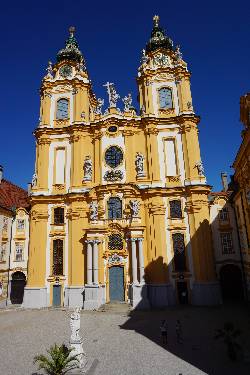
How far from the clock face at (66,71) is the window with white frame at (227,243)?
90.8 feet

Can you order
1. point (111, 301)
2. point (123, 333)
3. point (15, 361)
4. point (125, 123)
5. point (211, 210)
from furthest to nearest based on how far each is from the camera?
point (125, 123) → point (211, 210) → point (111, 301) → point (123, 333) → point (15, 361)

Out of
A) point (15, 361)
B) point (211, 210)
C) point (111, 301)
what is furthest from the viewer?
point (211, 210)

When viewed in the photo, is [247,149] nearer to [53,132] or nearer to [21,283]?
[53,132]

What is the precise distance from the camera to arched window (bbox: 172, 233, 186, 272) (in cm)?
3184

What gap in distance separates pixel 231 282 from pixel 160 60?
1102 inches

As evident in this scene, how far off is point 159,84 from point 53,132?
46.5 feet

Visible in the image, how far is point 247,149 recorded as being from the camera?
843 inches

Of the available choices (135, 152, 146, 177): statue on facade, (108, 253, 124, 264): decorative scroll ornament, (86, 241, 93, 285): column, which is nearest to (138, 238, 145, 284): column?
(108, 253, 124, 264): decorative scroll ornament

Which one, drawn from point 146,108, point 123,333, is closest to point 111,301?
point 123,333

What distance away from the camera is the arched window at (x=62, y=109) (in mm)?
39200

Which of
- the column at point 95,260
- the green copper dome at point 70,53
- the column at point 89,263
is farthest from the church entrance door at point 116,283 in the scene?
the green copper dome at point 70,53

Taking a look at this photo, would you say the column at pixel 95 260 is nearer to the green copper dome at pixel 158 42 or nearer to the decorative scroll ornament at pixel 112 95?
the decorative scroll ornament at pixel 112 95

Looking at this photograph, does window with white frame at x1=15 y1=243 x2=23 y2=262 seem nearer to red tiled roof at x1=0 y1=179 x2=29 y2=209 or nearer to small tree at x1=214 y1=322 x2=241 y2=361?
red tiled roof at x1=0 y1=179 x2=29 y2=209

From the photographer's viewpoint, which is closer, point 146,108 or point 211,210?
point 211,210
